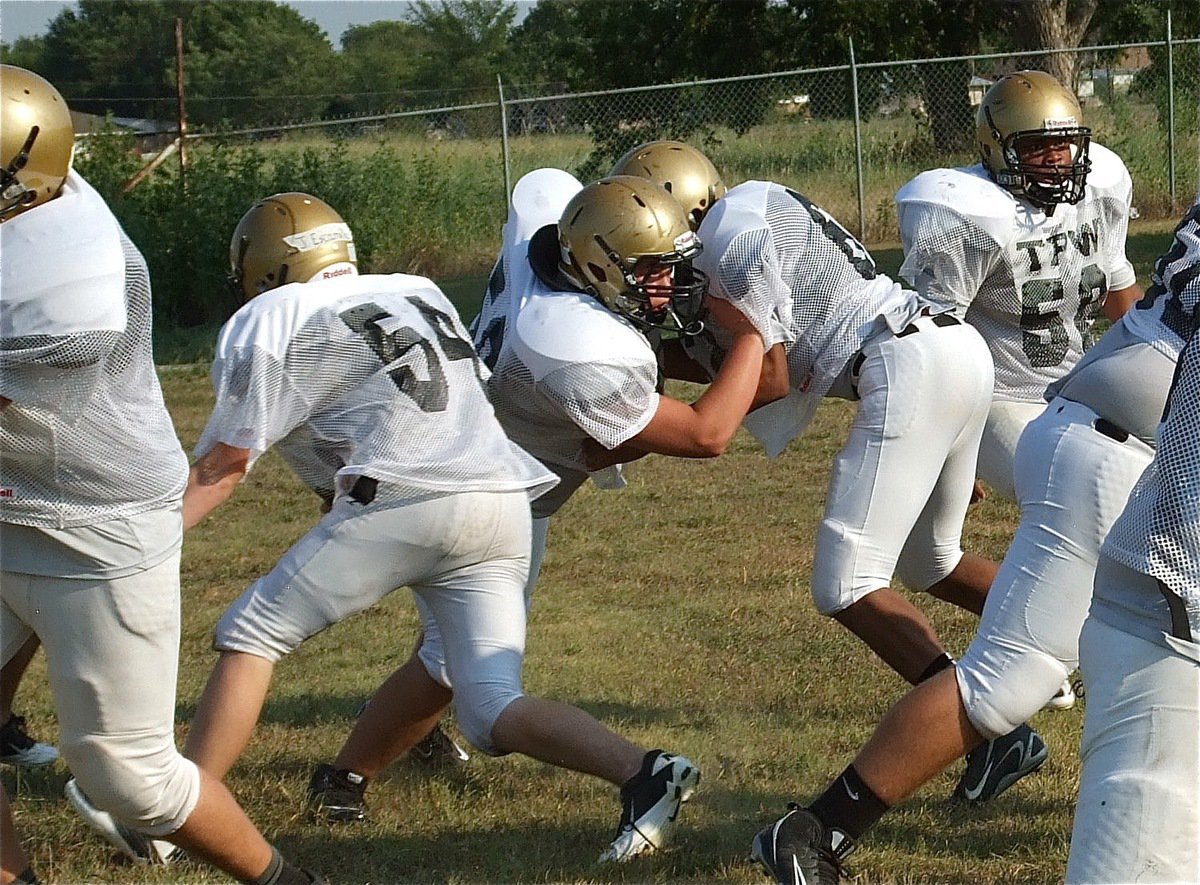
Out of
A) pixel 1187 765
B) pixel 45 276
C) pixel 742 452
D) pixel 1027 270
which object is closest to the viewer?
pixel 1187 765

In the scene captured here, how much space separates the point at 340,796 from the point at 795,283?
1.81 m

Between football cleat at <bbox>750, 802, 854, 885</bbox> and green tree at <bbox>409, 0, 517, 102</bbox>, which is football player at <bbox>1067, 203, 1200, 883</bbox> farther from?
green tree at <bbox>409, 0, 517, 102</bbox>

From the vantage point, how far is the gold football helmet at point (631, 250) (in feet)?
12.5

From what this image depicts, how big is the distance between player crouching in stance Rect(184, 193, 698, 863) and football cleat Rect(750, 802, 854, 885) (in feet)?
0.84

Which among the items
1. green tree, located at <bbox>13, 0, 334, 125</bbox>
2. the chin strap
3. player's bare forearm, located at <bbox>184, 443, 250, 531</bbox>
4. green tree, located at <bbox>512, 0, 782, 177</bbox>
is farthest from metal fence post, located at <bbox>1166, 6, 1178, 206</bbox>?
green tree, located at <bbox>13, 0, 334, 125</bbox>

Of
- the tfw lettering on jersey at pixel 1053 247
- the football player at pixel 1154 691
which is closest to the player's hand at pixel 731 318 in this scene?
the tfw lettering on jersey at pixel 1053 247

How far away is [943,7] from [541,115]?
6.66 metres

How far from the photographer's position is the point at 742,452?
9023mm

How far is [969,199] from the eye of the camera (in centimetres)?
455

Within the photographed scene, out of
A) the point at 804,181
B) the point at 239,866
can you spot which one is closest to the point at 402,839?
the point at 239,866

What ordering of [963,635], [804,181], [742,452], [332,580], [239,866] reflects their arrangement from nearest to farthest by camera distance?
[239,866] → [332,580] → [963,635] → [742,452] → [804,181]

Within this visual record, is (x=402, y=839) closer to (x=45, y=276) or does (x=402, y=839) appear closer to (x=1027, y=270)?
(x=45, y=276)

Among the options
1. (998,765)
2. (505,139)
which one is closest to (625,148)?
(505,139)

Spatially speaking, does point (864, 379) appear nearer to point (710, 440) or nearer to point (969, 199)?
point (710, 440)
